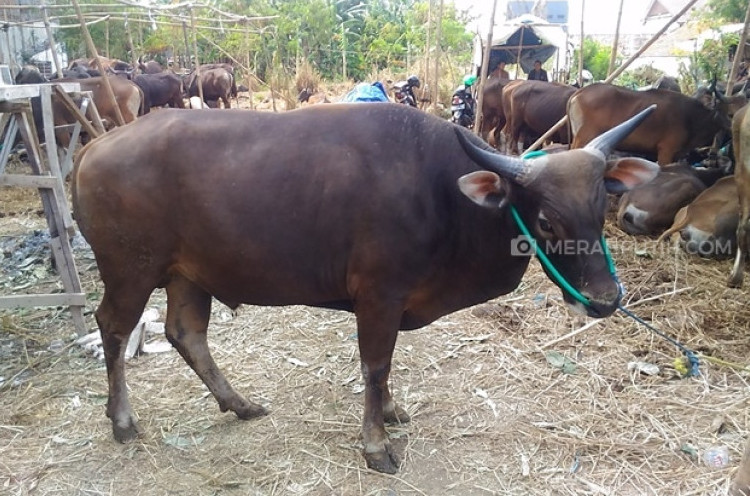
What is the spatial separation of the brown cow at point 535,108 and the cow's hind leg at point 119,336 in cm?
952

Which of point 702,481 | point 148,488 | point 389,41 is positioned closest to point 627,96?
point 702,481

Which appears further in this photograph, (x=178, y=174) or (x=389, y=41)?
(x=389, y=41)

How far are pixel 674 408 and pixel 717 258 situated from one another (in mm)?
3131

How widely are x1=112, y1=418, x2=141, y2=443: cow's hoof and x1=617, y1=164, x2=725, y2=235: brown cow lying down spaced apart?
19.2ft

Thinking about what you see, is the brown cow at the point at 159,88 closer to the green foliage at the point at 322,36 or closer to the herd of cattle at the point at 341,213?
the green foliage at the point at 322,36

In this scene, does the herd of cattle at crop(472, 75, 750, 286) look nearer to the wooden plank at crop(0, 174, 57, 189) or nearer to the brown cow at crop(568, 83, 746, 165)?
the brown cow at crop(568, 83, 746, 165)

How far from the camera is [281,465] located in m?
3.37

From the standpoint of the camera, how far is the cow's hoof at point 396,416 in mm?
3697

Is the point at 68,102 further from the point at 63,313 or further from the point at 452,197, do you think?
the point at 452,197

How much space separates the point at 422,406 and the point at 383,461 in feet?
2.14

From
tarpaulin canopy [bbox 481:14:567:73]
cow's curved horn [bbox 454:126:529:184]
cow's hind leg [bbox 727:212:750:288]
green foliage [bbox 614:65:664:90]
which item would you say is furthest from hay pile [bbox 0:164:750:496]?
green foliage [bbox 614:65:664:90]

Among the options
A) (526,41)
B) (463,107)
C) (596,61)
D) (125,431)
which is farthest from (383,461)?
(596,61)

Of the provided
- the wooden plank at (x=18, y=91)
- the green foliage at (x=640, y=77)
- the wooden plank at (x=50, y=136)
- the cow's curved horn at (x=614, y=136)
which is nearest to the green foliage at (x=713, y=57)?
the green foliage at (x=640, y=77)

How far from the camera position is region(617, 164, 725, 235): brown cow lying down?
703cm
